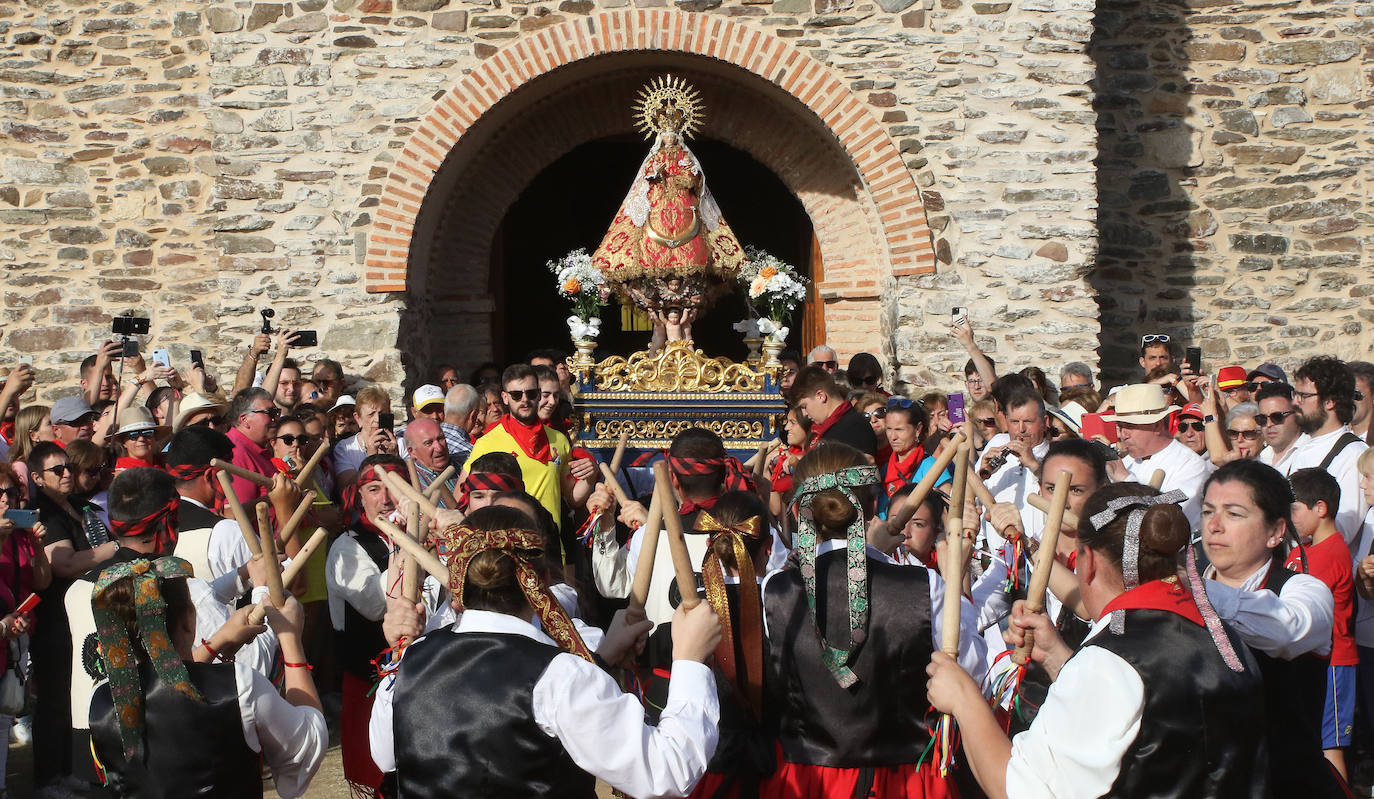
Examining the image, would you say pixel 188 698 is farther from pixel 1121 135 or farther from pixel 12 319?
pixel 1121 135

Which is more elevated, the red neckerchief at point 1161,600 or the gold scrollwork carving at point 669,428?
the gold scrollwork carving at point 669,428

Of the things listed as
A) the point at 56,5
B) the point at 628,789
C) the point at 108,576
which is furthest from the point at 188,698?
the point at 56,5

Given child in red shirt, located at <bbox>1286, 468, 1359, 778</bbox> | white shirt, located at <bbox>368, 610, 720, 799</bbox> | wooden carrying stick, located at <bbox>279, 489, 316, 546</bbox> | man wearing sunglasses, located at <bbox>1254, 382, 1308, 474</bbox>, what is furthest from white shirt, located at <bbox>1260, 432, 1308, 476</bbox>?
wooden carrying stick, located at <bbox>279, 489, 316, 546</bbox>

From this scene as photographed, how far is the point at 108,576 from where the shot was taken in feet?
9.47

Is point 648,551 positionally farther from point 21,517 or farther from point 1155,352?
point 1155,352

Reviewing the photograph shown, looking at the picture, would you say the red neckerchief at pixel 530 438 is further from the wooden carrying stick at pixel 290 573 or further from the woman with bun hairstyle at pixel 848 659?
the wooden carrying stick at pixel 290 573

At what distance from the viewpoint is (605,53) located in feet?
30.3

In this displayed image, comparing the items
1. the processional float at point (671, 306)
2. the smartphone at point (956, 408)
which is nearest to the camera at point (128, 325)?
the processional float at point (671, 306)

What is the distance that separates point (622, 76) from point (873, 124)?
203 cm

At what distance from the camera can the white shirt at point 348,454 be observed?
21.4 feet

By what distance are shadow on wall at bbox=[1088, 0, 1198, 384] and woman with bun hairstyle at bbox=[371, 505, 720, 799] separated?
8511 millimetres

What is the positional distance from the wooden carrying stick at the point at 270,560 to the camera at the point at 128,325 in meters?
5.02

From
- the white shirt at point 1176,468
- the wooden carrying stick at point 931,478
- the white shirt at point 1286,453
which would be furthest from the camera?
the white shirt at point 1286,453

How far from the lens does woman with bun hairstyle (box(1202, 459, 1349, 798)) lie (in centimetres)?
325
